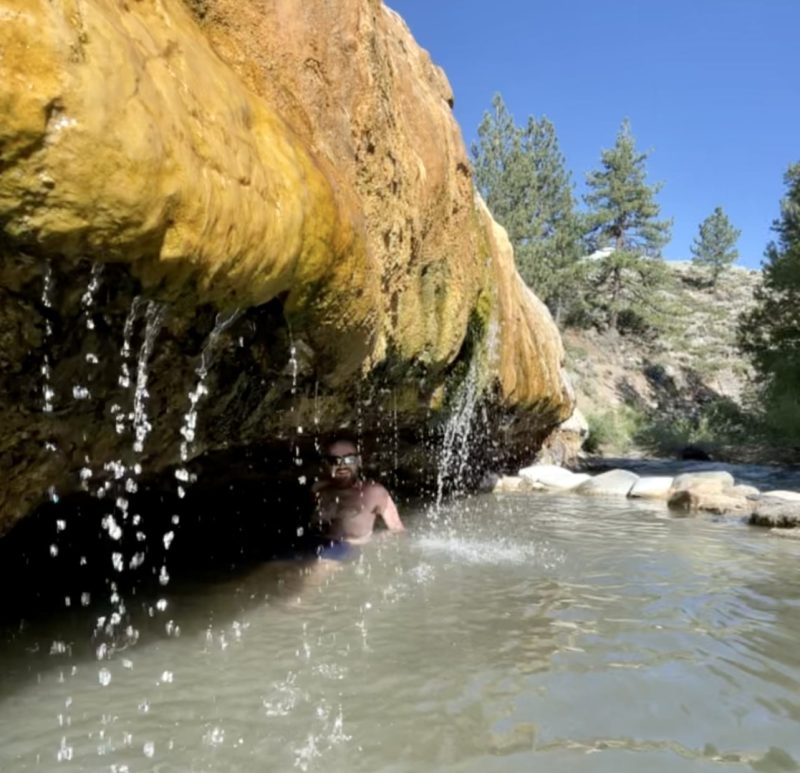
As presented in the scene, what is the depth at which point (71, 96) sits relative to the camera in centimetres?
199

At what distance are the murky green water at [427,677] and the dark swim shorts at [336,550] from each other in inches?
15.8

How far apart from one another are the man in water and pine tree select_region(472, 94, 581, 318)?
20593mm

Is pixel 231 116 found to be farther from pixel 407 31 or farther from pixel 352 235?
pixel 407 31

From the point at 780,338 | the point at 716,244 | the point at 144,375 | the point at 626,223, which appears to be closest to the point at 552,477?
the point at 780,338

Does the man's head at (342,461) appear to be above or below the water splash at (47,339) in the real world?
below

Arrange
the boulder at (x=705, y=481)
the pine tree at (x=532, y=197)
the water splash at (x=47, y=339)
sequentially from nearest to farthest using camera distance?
1. the water splash at (x=47, y=339)
2. the boulder at (x=705, y=481)
3. the pine tree at (x=532, y=197)

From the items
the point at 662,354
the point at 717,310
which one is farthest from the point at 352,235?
the point at 717,310

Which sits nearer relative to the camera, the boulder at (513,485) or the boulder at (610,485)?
the boulder at (610,485)

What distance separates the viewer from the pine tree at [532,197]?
86.7 ft

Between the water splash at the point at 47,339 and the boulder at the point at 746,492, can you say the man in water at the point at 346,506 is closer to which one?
the water splash at the point at 47,339

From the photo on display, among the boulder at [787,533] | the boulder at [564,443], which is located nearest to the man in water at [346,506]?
the boulder at [787,533]

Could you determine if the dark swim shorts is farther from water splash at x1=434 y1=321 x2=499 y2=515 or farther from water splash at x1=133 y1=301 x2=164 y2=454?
water splash at x1=133 y1=301 x2=164 y2=454

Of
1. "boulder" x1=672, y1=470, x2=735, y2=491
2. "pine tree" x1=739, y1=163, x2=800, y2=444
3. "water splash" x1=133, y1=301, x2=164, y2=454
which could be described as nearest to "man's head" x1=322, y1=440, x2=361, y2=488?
"water splash" x1=133, y1=301, x2=164, y2=454

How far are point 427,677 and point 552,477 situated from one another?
386 inches
